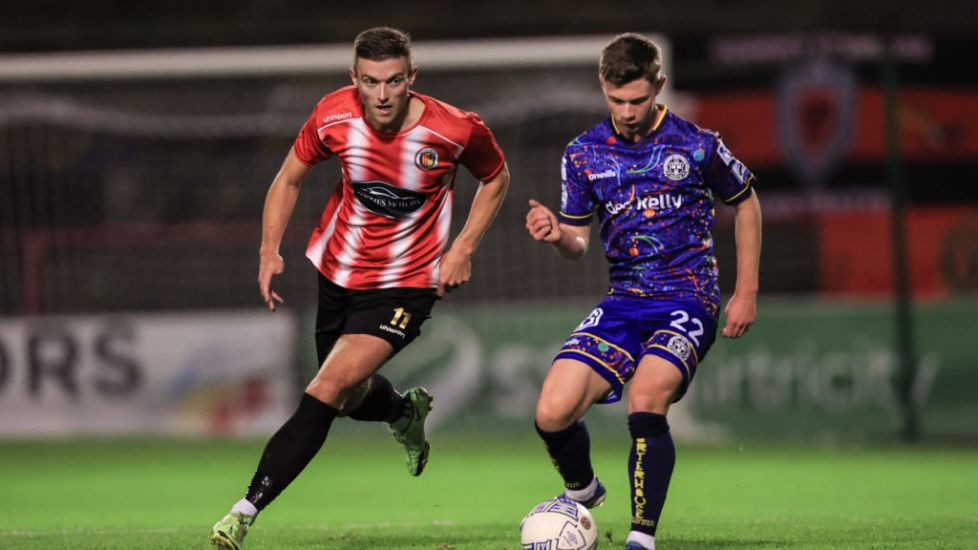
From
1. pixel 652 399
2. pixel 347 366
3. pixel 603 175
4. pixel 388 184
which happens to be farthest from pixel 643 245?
pixel 347 366

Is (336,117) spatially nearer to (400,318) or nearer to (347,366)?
(400,318)

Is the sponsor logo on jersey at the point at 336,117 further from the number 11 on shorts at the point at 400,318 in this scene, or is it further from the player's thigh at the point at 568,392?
the player's thigh at the point at 568,392

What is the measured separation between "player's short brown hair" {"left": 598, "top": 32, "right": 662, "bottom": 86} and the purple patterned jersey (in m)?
0.32

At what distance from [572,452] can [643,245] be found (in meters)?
0.85

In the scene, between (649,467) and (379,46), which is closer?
(649,467)

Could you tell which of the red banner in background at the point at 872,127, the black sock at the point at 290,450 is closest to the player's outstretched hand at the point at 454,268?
the black sock at the point at 290,450

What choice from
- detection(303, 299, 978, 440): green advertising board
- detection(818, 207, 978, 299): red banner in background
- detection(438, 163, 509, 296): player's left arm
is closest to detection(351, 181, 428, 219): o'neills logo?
detection(438, 163, 509, 296): player's left arm

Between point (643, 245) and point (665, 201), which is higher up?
point (665, 201)

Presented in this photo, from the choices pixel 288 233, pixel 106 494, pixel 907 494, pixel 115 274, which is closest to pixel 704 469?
pixel 907 494

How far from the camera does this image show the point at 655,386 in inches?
209

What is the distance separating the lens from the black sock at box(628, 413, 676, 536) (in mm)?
5191

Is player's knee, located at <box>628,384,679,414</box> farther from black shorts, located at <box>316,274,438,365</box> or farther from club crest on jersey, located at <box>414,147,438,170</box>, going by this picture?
club crest on jersey, located at <box>414,147,438,170</box>

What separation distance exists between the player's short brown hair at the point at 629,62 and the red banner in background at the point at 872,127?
27.1ft

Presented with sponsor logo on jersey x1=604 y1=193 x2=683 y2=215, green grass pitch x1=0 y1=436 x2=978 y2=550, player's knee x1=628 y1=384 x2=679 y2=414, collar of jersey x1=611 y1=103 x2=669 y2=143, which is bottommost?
green grass pitch x1=0 y1=436 x2=978 y2=550
